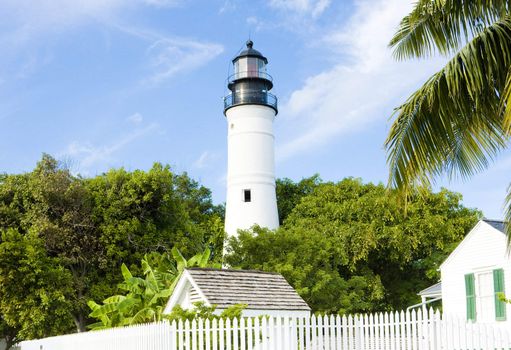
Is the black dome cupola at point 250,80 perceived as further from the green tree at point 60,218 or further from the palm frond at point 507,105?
the palm frond at point 507,105

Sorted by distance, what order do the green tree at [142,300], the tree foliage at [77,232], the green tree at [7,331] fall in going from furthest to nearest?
the green tree at [7,331] < the tree foliage at [77,232] < the green tree at [142,300]

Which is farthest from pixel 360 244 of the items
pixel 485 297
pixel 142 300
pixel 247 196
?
pixel 485 297

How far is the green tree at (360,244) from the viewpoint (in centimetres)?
2977

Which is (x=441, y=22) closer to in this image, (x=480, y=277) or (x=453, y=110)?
(x=453, y=110)

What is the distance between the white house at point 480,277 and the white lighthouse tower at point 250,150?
1359 cm

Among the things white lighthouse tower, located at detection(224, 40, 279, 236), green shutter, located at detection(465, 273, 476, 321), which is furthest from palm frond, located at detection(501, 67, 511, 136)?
white lighthouse tower, located at detection(224, 40, 279, 236)

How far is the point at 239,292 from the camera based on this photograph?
18672 millimetres

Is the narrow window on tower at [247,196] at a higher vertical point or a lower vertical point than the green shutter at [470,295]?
higher

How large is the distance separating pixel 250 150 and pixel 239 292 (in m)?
17.4

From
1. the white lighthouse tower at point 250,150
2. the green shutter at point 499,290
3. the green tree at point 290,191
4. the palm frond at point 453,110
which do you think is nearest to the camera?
the palm frond at point 453,110

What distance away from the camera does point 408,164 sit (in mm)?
10508

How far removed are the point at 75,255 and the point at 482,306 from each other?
17275 millimetres

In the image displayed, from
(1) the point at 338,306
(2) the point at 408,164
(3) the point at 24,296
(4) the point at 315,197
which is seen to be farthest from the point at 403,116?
(4) the point at 315,197

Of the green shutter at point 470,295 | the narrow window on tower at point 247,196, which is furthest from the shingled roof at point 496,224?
the narrow window on tower at point 247,196
